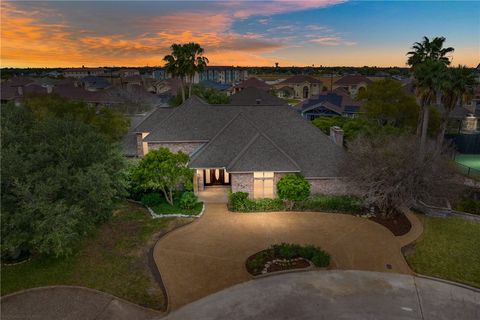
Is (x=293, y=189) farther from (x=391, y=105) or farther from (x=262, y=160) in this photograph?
(x=391, y=105)

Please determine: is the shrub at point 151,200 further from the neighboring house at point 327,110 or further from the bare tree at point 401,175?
the neighboring house at point 327,110

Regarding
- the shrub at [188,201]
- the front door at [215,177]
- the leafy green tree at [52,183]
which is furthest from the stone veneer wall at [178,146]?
the leafy green tree at [52,183]

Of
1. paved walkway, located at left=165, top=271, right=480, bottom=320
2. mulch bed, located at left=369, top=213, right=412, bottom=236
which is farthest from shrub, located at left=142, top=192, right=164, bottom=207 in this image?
mulch bed, located at left=369, top=213, right=412, bottom=236

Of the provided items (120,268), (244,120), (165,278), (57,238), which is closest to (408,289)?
(165,278)

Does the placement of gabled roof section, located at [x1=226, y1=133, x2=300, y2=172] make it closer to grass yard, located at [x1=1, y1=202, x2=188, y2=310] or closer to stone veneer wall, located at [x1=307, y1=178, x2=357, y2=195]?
stone veneer wall, located at [x1=307, y1=178, x2=357, y2=195]

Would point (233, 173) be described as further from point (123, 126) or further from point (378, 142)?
point (123, 126)

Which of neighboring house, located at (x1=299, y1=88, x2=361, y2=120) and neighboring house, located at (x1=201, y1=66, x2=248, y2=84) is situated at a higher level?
neighboring house, located at (x1=201, y1=66, x2=248, y2=84)
